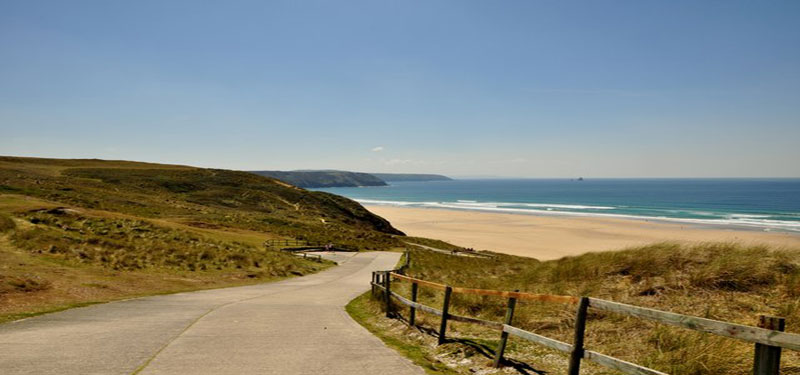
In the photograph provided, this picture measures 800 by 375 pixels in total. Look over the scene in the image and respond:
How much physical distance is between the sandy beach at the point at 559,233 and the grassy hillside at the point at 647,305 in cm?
3402

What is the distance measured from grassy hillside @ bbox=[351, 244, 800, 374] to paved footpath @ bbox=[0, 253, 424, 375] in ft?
4.63

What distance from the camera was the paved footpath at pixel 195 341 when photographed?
723 cm

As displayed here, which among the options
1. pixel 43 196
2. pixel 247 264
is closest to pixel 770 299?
pixel 247 264

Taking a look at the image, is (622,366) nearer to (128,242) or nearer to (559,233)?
(128,242)

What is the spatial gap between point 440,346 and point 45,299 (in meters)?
12.9

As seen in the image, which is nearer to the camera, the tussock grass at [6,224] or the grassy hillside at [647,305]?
the grassy hillside at [647,305]

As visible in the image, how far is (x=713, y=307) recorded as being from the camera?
9.38 meters

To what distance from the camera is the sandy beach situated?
5269cm

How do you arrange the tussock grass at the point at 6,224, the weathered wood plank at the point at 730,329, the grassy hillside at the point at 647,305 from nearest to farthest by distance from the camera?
1. the weathered wood plank at the point at 730,329
2. the grassy hillside at the point at 647,305
3. the tussock grass at the point at 6,224

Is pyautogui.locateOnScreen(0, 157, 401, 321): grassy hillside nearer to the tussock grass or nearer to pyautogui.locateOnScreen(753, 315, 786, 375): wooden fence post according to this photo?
the tussock grass

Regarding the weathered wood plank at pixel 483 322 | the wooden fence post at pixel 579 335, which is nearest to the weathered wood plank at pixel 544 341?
the wooden fence post at pixel 579 335

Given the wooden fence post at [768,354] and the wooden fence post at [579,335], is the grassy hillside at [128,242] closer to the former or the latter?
the wooden fence post at [579,335]

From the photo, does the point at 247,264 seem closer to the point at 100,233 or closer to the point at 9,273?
the point at 100,233

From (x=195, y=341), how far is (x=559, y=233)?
2515 inches
